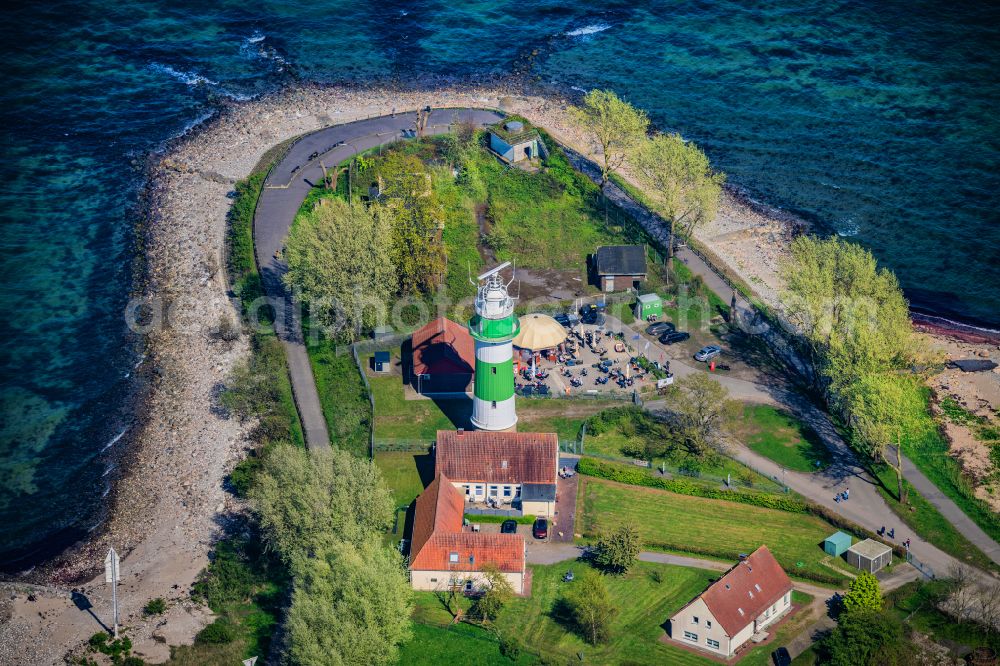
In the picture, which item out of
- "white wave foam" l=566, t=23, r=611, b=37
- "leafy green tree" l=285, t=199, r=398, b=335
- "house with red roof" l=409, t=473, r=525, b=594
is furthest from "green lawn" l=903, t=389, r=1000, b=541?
"white wave foam" l=566, t=23, r=611, b=37

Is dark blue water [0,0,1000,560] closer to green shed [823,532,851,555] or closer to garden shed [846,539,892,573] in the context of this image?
green shed [823,532,851,555]

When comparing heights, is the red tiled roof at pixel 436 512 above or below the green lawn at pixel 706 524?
above

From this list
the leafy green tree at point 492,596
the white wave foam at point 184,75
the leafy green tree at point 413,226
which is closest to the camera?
the leafy green tree at point 492,596

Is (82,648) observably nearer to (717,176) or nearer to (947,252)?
(717,176)

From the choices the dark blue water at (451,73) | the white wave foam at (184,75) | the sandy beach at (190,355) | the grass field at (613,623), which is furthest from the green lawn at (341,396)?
the white wave foam at (184,75)

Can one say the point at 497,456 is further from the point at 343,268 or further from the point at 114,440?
the point at 114,440

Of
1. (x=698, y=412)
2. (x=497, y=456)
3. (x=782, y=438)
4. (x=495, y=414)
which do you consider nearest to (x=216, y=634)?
(x=497, y=456)

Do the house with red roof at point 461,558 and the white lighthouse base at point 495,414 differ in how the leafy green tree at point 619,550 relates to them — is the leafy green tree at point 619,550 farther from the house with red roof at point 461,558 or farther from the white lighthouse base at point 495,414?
the white lighthouse base at point 495,414
